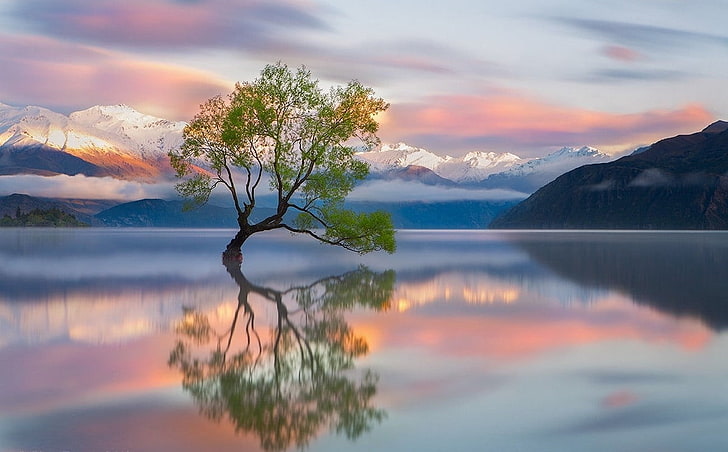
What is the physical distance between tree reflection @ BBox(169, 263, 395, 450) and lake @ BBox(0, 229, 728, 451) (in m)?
0.05

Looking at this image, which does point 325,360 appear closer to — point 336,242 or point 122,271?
point 122,271

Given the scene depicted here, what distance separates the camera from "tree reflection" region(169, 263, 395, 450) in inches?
457

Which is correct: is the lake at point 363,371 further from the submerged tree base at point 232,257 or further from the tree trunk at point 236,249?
the tree trunk at point 236,249

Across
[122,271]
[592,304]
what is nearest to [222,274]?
[122,271]

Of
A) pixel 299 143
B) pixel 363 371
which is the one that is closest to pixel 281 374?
pixel 363 371

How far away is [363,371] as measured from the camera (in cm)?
1533

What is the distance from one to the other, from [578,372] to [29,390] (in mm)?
10556

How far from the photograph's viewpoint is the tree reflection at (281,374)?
11.6 m

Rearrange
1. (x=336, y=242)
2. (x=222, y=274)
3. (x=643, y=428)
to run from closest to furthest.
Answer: (x=643, y=428)
(x=222, y=274)
(x=336, y=242)

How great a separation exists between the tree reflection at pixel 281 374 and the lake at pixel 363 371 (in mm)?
55

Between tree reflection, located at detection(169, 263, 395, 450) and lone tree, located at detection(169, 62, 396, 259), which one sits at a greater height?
lone tree, located at detection(169, 62, 396, 259)

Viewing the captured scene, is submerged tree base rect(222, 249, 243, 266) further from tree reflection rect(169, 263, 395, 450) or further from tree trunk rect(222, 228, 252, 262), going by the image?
tree reflection rect(169, 263, 395, 450)

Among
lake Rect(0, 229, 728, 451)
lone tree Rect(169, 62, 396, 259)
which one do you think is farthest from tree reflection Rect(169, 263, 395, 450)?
lone tree Rect(169, 62, 396, 259)

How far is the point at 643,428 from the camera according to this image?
1140cm
